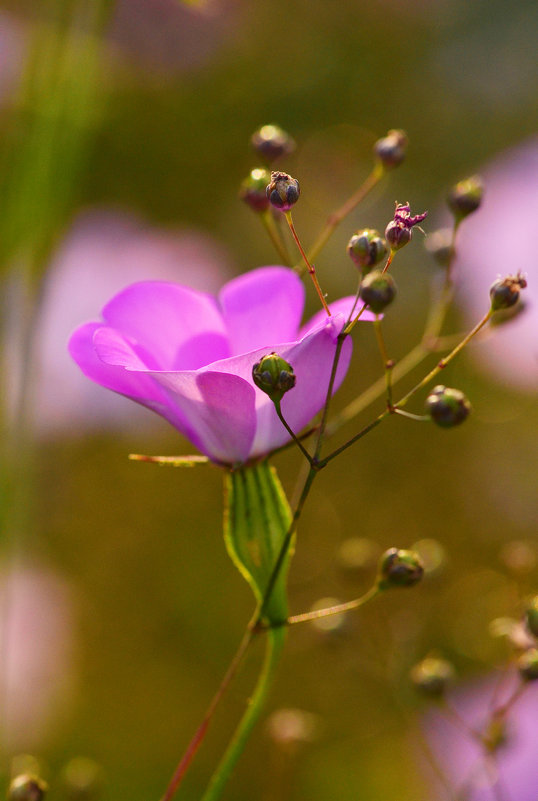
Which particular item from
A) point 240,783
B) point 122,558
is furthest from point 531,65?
point 240,783

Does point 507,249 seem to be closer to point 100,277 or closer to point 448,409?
point 100,277

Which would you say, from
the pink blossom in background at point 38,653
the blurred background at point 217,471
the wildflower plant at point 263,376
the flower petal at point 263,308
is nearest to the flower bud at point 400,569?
the wildflower plant at point 263,376

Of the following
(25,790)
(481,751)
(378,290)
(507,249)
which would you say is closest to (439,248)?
(378,290)

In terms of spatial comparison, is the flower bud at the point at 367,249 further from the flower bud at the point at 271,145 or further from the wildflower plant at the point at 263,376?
the flower bud at the point at 271,145

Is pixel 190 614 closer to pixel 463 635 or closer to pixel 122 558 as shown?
pixel 122 558

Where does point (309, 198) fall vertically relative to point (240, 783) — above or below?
above

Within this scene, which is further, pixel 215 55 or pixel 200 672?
pixel 215 55

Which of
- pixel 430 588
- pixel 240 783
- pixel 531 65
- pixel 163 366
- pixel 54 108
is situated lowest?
pixel 240 783

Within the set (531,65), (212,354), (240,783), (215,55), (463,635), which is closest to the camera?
(212,354)
